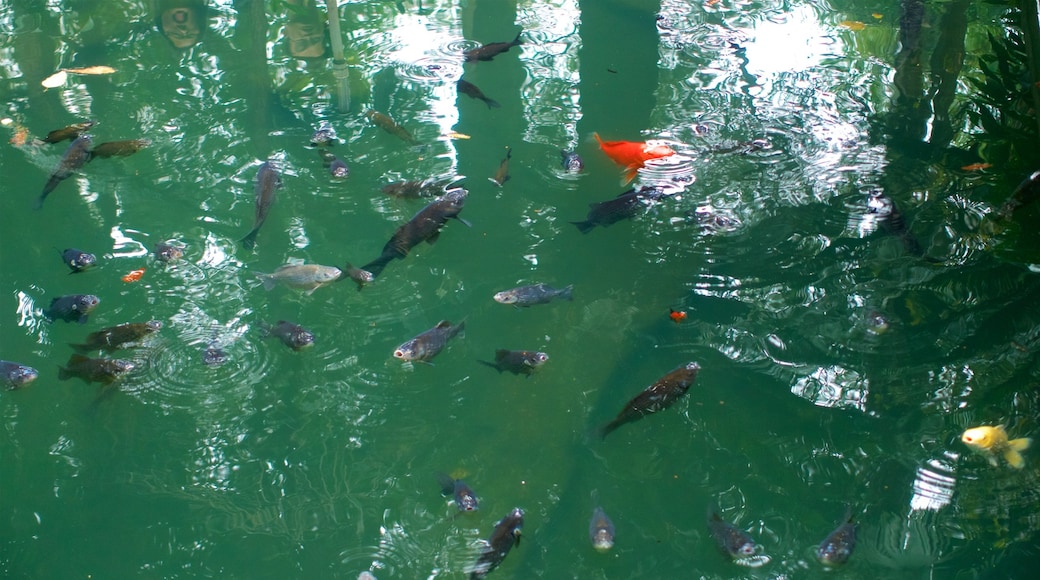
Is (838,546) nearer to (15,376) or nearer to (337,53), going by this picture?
(15,376)

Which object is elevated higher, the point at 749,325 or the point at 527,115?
the point at 527,115

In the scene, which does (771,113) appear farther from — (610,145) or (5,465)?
(5,465)

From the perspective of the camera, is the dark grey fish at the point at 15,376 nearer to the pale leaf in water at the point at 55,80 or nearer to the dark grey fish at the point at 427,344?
the dark grey fish at the point at 427,344

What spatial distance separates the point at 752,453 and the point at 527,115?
3.72 meters

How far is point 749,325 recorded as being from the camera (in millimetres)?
4316

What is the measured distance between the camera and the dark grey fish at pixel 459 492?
140 inches

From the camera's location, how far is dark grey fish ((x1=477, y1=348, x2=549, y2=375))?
4.06 m

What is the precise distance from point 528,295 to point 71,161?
385 cm

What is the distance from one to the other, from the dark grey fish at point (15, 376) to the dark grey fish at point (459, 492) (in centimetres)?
252

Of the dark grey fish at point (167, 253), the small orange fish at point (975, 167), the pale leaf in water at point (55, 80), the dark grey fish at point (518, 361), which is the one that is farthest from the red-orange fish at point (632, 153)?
the pale leaf in water at point (55, 80)

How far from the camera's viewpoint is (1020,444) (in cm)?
362

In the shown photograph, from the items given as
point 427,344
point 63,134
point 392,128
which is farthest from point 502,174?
point 63,134

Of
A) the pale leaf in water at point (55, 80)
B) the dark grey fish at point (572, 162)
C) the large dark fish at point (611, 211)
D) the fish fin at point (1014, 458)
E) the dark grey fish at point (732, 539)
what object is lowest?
the dark grey fish at point (732, 539)

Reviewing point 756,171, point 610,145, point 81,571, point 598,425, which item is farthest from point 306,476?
point 756,171
